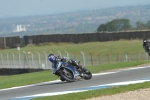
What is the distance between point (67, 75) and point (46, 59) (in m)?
18.9

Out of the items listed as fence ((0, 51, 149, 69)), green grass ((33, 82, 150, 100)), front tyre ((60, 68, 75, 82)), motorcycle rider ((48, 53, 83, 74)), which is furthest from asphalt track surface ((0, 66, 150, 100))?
fence ((0, 51, 149, 69))

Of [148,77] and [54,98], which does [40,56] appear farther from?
[54,98]

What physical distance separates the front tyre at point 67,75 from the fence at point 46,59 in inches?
606

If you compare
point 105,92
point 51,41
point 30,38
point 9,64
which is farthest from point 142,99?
point 30,38

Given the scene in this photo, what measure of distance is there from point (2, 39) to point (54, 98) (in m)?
60.7

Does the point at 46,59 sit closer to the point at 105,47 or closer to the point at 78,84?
the point at 105,47

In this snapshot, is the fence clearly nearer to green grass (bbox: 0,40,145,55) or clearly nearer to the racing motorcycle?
green grass (bbox: 0,40,145,55)

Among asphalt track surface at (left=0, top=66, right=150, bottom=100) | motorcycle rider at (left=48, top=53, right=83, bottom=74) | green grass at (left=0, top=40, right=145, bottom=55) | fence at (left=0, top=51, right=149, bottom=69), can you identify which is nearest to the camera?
asphalt track surface at (left=0, top=66, right=150, bottom=100)

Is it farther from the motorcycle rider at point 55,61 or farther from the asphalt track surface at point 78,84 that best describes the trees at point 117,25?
the motorcycle rider at point 55,61

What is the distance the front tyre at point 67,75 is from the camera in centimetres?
1875

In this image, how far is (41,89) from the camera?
18219 mm

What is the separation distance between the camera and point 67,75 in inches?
746

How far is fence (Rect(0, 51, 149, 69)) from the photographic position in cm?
3506

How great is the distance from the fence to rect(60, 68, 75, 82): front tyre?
50.5ft
